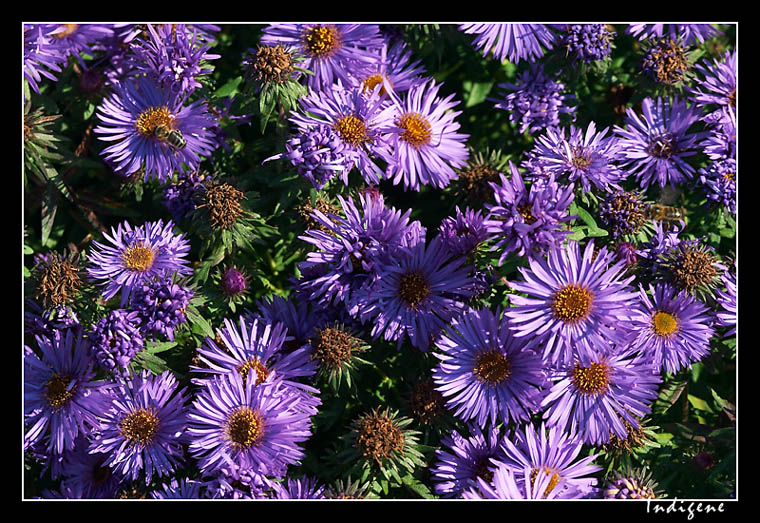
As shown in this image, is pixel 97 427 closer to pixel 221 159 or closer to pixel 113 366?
pixel 113 366

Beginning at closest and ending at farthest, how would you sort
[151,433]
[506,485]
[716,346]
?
1. [506,485]
2. [151,433]
3. [716,346]

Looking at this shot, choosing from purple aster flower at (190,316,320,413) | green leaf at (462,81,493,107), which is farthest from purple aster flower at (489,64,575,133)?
purple aster flower at (190,316,320,413)

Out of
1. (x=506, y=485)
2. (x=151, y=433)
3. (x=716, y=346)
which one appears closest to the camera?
(x=506, y=485)

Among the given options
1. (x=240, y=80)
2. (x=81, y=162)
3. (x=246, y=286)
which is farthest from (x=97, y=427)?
(x=240, y=80)

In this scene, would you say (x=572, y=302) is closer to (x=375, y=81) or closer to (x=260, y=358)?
(x=260, y=358)

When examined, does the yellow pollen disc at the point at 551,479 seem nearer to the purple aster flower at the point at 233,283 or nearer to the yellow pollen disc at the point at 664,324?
the yellow pollen disc at the point at 664,324

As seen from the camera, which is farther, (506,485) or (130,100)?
(130,100)
